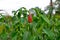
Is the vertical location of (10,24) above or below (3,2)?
above

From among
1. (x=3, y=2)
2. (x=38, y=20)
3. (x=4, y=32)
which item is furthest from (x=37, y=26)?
(x=3, y=2)

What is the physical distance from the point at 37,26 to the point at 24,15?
0.12 meters

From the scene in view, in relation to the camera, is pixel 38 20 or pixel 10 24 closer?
pixel 38 20

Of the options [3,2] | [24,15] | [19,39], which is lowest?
[3,2]

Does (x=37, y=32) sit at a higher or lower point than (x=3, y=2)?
higher

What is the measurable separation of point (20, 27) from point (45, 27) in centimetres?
12

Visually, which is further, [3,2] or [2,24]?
[3,2]

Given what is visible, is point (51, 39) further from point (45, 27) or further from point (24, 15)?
point (24, 15)

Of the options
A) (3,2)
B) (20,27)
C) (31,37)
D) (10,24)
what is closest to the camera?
(31,37)

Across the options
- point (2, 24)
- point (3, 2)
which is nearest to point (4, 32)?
point (2, 24)

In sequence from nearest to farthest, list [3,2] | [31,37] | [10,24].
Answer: [31,37]
[10,24]
[3,2]

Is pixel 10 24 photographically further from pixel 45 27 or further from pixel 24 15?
pixel 45 27

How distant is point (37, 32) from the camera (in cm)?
95

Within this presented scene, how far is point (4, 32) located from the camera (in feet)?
3.59
